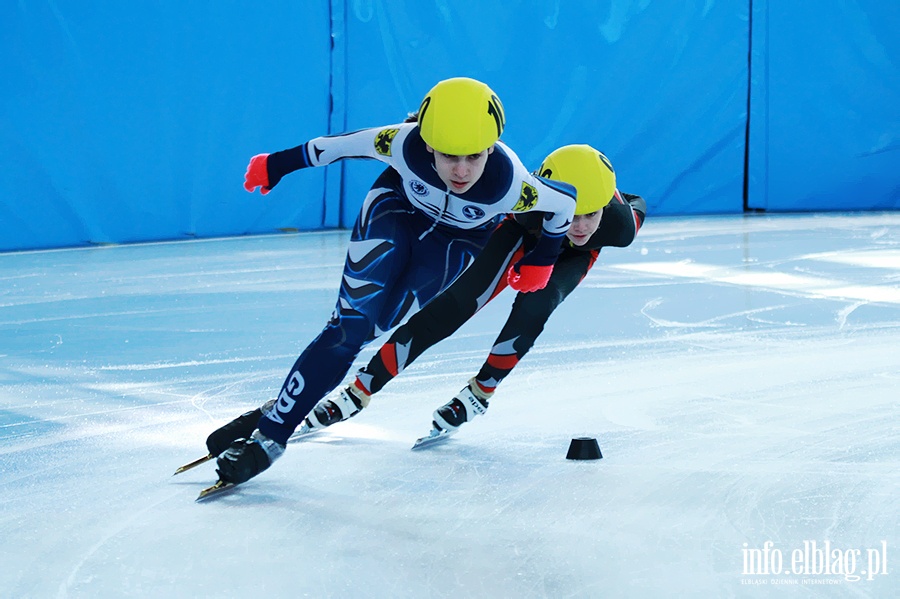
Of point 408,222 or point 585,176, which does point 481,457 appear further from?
point 585,176

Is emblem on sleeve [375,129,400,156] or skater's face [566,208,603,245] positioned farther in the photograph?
skater's face [566,208,603,245]

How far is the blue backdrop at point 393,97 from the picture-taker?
6871 mm

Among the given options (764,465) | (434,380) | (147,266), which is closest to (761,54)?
(147,266)

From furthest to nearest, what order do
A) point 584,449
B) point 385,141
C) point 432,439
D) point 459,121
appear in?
point 432,439, point 584,449, point 385,141, point 459,121

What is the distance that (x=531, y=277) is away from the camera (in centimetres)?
279

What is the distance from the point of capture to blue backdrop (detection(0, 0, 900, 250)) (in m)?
6.87

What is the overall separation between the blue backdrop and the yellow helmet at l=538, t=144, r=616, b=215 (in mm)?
4702

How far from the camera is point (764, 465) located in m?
2.65

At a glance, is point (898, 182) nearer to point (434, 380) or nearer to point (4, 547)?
point (434, 380)

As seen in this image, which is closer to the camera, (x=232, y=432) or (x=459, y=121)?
(x=459, y=121)

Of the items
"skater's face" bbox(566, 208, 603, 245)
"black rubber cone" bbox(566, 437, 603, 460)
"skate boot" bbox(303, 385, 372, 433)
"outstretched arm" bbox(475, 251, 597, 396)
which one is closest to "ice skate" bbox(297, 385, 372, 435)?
"skate boot" bbox(303, 385, 372, 433)

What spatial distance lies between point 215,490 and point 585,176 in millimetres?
1327

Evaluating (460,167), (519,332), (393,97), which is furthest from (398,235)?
(393,97)

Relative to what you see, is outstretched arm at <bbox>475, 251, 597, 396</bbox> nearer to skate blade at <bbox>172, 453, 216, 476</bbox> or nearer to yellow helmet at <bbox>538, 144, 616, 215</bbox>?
yellow helmet at <bbox>538, 144, 616, 215</bbox>
